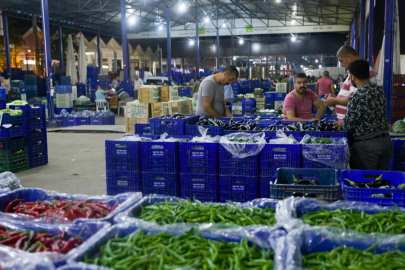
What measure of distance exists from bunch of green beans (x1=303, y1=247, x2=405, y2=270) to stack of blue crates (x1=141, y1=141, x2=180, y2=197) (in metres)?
2.92

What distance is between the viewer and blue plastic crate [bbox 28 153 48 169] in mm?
8463

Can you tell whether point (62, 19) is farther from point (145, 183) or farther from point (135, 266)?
point (135, 266)

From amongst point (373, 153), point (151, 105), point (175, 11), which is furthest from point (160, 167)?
point (175, 11)

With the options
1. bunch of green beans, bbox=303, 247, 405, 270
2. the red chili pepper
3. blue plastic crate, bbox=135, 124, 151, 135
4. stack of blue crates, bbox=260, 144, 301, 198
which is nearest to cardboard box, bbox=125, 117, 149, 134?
blue plastic crate, bbox=135, 124, 151, 135

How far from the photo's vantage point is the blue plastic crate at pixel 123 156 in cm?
532

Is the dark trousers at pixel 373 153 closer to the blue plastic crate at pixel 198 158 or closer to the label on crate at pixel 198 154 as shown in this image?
the blue plastic crate at pixel 198 158

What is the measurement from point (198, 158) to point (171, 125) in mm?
1710

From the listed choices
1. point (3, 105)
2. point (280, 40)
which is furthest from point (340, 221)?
point (280, 40)

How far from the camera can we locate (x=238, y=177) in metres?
5.04

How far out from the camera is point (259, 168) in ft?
16.5

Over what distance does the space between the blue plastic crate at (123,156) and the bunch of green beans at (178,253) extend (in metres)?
2.72

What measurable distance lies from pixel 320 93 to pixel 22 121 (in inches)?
442

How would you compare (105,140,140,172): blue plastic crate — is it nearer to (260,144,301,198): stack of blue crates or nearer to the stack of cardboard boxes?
(260,144,301,198): stack of blue crates

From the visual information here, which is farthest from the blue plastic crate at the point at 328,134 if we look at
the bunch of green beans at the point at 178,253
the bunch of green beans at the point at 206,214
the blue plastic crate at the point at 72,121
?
the blue plastic crate at the point at 72,121
